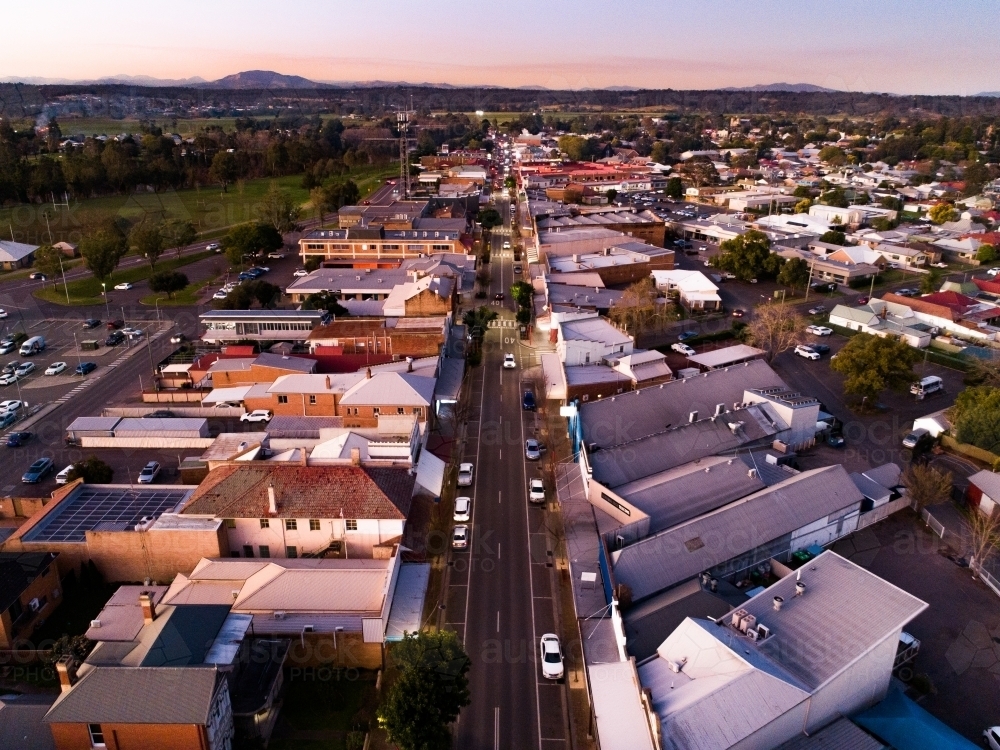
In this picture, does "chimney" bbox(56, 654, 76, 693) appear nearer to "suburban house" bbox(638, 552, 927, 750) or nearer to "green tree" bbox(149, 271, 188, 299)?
"suburban house" bbox(638, 552, 927, 750)

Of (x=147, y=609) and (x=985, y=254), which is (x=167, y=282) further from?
(x=985, y=254)

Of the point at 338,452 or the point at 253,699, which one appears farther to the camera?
the point at 338,452

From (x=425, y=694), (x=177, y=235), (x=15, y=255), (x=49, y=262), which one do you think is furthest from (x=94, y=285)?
(x=425, y=694)

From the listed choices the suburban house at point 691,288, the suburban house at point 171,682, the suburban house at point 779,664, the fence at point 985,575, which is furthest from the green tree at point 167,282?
the fence at point 985,575

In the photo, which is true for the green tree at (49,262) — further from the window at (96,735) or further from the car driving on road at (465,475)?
the window at (96,735)

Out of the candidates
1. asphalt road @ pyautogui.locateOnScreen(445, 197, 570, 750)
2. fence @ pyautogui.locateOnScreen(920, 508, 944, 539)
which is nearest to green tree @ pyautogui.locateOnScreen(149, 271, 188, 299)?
asphalt road @ pyautogui.locateOnScreen(445, 197, 570, 750)

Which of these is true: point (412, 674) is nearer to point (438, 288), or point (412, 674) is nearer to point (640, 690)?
point (640, 690)

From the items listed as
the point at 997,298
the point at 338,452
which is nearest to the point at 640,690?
the point at 338,452
